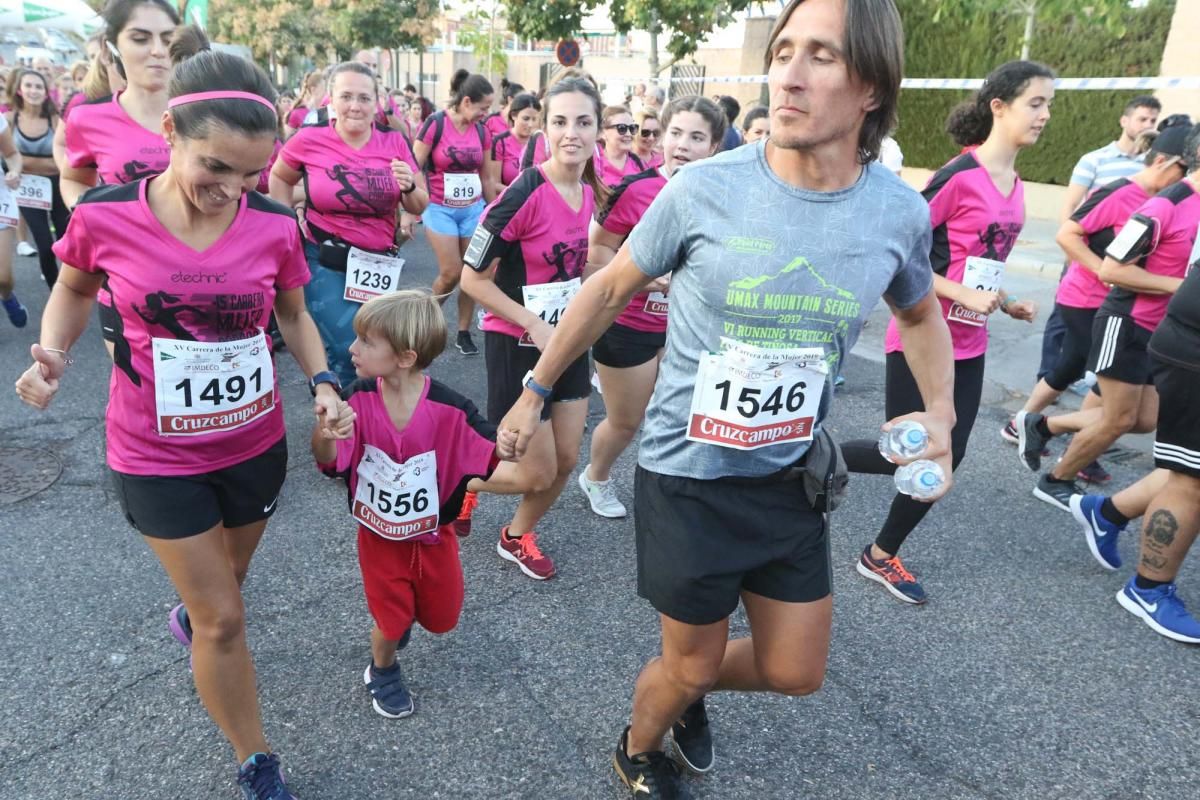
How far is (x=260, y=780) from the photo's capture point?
88.6 inches

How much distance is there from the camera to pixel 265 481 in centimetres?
233

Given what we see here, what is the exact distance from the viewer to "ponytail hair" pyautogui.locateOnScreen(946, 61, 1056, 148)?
3451mm

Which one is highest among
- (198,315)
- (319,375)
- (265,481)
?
(198,315)

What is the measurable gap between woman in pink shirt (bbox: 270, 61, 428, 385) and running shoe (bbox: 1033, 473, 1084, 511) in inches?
143

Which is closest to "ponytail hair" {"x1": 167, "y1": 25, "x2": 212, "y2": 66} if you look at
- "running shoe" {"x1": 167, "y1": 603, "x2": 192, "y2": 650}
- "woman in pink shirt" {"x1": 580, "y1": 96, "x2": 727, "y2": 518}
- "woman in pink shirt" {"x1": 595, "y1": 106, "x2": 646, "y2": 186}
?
"woman in pink shirt" {"x1": 580, "y1": 96, "x2": 727, "y2": 518}

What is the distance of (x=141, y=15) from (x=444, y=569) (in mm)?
2399

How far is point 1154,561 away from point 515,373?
8.67 ft

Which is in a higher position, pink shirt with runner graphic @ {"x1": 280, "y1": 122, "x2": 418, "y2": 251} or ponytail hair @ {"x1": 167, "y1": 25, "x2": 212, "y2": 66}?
ponytail hair @ {"x1": 167, "y1": 25, "x2": 212, "y2": 66}

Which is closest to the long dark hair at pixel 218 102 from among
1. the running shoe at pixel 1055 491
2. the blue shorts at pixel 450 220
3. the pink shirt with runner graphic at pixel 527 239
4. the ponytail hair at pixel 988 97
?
the pink shirt with runner graphic at pixel 527 239

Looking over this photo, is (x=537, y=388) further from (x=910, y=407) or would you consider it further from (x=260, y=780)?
(x=910, y=407)

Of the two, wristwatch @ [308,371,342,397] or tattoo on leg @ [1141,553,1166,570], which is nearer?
wristwatch @ [308,371,342,397]

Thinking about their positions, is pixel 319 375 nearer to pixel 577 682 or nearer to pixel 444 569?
pixel 444 569

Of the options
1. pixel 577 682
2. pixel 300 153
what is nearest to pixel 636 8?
pixel 300 153

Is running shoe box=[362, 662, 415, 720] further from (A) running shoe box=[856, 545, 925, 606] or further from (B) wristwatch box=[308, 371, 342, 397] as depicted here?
(A) running shoe box=[856, 545, 925, 606]
